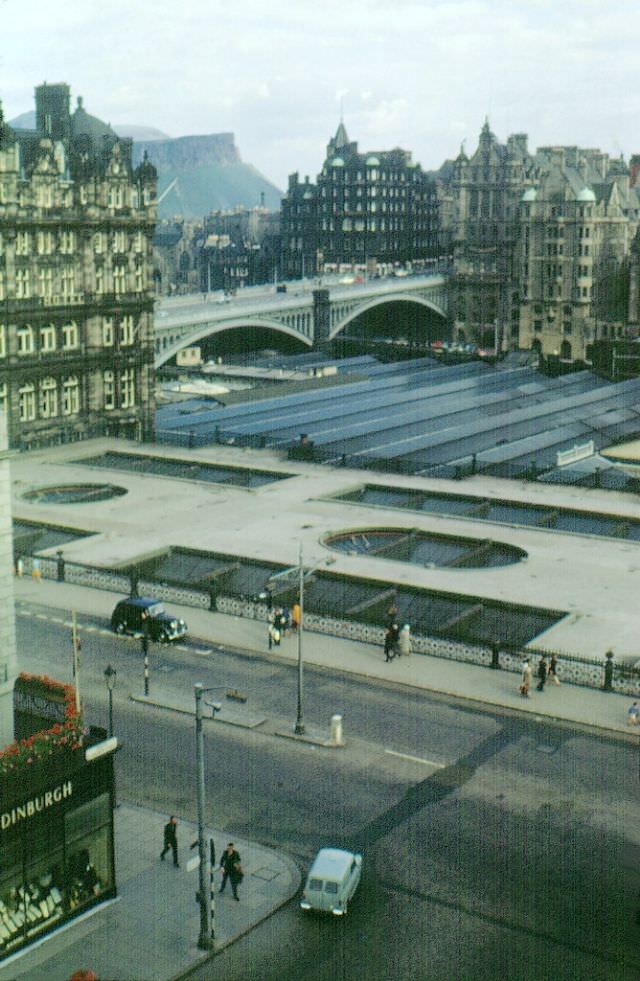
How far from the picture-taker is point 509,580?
55.1 m

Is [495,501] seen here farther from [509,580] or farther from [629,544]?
[509,580]

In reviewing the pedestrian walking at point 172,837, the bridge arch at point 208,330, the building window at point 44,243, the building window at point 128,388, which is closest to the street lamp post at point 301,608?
the pedestrian walking at point 172,837

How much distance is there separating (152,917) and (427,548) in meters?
35.3

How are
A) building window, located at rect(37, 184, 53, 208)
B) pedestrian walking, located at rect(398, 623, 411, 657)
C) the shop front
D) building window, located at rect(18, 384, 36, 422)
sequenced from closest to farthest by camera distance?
the shop front
pedestrian walking, located at rect(398, 623, 411, 657)
building window, located at rect(37, 184, 53, 208)
building window, located at rect(18, 384, 36, 422)

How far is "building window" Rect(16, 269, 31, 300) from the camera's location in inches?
3162

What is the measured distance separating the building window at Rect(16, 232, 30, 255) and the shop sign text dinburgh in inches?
2323

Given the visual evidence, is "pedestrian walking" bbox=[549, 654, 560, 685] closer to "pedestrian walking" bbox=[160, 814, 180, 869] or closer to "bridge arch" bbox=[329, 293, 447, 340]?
"pedestrian walking" bbox=[160, 814, 180, 869]

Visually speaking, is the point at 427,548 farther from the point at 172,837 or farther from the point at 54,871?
the point at 54,871

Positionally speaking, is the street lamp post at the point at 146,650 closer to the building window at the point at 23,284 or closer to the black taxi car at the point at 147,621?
the black taxi car at the point at 147,621

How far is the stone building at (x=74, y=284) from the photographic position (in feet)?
264

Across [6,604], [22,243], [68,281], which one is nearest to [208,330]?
[68,281]

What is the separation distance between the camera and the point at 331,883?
27.4 meters

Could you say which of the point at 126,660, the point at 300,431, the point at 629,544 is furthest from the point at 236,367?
the point at 126,660

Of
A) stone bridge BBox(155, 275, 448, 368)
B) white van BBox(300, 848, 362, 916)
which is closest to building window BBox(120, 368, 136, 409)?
stone bridge BBox(155, 275, 448, 368)
